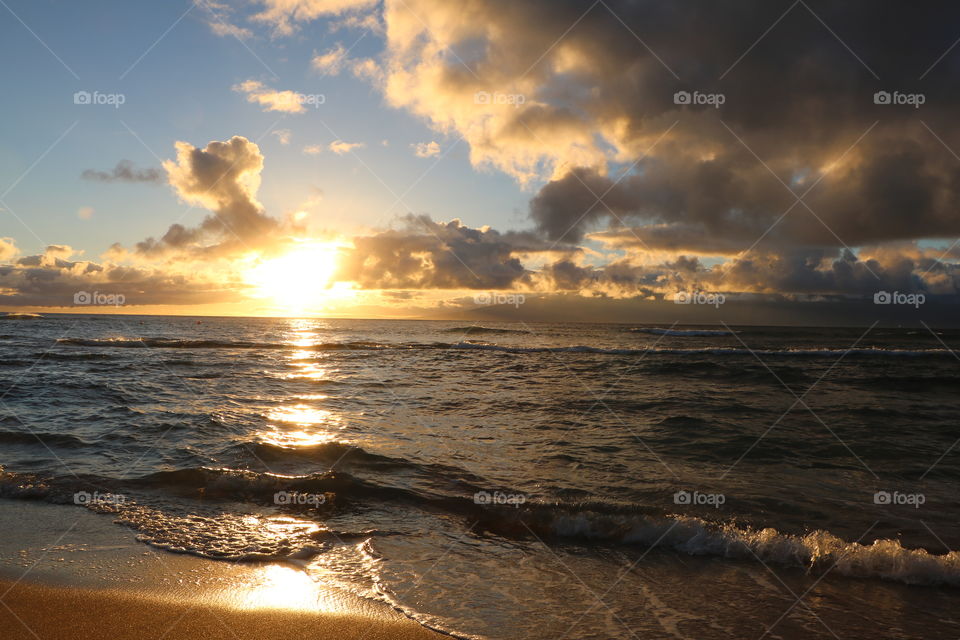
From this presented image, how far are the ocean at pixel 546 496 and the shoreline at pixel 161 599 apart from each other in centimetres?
33

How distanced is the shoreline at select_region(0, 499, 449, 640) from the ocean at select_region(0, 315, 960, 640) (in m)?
0.33

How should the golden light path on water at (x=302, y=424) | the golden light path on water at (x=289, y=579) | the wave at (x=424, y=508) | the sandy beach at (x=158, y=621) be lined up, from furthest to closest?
1. the golden light path on water at (x=302, y=424)
2. the wave at (x=424, y=508)
3. the golden light path on water at (x=289, y=579)
4. the sandy beach at (x=158, y=621)

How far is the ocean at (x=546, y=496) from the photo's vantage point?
5.24m

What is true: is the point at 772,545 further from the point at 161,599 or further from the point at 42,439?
the point at 42,439

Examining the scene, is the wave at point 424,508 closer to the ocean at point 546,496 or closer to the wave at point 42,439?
the ocean at point 546,496

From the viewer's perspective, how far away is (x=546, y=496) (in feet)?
27.5

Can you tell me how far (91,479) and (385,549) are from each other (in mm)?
6152

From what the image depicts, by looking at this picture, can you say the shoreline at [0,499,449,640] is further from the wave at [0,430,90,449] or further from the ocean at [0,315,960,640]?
the wave at [0,430,90,449]

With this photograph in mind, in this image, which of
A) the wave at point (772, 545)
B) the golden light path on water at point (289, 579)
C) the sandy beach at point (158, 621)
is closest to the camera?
the sandy beach at point (158, 621)

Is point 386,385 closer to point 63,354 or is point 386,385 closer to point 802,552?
point 802,552

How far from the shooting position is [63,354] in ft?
113

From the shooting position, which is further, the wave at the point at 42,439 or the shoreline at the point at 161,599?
the wave at the point at 42,439

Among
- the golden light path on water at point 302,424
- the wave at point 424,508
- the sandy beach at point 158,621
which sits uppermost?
the sandy beach at point 158,621

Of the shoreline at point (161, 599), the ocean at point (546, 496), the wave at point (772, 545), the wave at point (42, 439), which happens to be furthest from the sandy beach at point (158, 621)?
the wave at point (42, 439)
